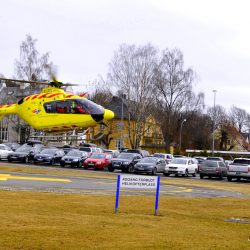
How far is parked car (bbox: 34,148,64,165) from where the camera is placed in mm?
44219

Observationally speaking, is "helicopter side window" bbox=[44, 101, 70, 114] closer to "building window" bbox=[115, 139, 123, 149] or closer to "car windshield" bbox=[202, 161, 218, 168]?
"car windshield" bbox=[202, 161, 218, 168]

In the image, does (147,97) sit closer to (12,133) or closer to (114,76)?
(114,76)

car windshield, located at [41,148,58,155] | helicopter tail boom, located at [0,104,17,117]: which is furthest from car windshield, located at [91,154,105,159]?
helicopter tail boom, located at [0,104,17,117]

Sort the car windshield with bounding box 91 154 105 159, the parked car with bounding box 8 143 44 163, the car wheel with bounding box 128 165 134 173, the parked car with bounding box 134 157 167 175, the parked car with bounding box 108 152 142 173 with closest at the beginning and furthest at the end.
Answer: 1. the parked car with bounding box 134 157 167 175
2. the parked car with bounding box 108 152 142 173
3. the car wheel with bounding box 128 165 134 173
4. the car windshield with bounding box 91 154 105 159
5. the parked car with bounding box 8 143 44 163

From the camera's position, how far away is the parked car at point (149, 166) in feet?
131

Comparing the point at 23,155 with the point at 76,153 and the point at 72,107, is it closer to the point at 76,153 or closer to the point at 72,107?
the point at 76,153

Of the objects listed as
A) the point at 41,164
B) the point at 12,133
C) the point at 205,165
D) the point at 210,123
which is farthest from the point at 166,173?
the point at 210,123

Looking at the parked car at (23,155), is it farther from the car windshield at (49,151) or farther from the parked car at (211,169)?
the parked car at (211,169)

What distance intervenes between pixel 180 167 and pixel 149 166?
231cm

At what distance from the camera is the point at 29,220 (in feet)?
41.6

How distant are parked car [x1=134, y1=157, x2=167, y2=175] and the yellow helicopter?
9687 mm

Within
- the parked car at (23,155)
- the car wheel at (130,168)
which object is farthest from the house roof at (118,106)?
the car wheel at (130,168)

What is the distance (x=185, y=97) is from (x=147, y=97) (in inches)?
317

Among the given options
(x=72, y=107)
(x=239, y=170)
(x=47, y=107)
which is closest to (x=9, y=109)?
(x=47, y=107)
